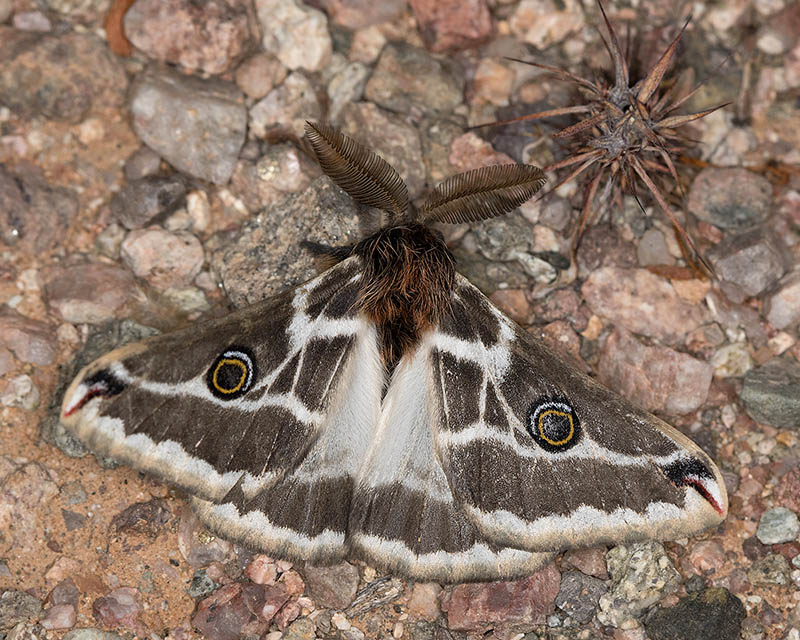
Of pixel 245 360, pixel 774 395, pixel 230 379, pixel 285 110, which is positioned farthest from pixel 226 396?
pixel 774 395

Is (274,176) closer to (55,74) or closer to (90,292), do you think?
(90,292)

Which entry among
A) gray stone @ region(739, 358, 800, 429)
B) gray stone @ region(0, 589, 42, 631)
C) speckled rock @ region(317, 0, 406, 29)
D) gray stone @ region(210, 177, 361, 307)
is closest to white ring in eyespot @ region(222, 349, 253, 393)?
gray stone @ region(210, 177, 361, 307)

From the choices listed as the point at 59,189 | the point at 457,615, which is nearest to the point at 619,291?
the point at 457,615

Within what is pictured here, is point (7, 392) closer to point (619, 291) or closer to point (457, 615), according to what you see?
point (457, 615)

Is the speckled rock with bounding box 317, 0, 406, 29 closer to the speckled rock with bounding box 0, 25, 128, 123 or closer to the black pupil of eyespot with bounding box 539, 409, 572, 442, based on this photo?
the speckled rock with bounding box 0, 25, 128, 123

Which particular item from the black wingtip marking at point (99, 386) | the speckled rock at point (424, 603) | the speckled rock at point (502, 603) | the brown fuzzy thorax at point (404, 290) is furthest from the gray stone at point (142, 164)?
the speckled rock at point (502, 603)

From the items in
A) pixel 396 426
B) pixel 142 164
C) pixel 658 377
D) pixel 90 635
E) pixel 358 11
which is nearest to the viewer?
pixel 396 426
